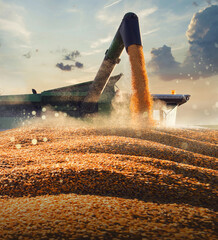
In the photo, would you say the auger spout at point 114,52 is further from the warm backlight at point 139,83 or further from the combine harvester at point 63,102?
the warm backlight at point 139,83

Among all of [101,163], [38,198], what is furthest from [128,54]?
[38,198]

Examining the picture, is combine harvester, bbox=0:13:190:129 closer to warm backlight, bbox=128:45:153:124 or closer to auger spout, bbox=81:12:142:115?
auger spout, bbox=81:12:142:115

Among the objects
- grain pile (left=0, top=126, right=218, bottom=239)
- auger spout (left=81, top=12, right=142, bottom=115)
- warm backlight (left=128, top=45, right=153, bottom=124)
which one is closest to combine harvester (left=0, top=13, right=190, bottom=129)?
auger spout (left=81, top=12, right=142, bottom=115)

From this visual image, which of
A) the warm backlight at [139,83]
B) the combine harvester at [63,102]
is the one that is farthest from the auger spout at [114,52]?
the warm backlight at [139,83]

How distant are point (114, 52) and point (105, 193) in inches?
179

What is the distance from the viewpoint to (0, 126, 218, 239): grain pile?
1.21 metres

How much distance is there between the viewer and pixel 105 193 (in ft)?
6.25

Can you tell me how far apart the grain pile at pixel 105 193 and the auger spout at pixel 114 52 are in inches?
101

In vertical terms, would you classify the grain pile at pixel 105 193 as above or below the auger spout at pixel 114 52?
below

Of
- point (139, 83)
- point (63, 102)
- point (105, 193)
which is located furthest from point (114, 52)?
point (105, 193)

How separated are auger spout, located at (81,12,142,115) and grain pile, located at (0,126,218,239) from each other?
8.45ft

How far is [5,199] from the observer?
75.1 inches

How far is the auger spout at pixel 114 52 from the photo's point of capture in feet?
14.5

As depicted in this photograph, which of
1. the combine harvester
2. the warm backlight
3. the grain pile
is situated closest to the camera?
the grain pile
